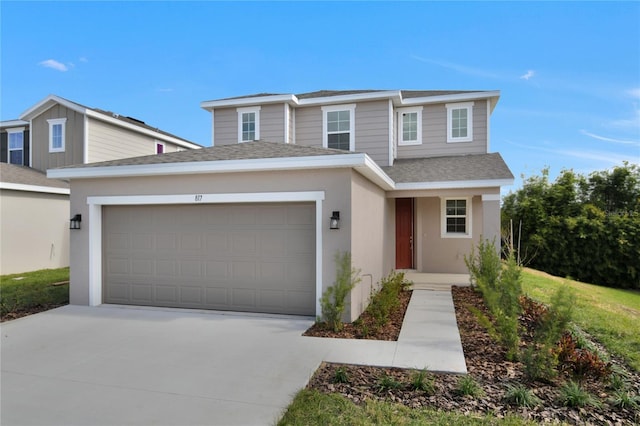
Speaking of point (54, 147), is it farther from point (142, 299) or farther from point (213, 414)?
point (213, 414)

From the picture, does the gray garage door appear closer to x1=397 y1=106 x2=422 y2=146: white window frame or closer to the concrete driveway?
the concrete driveway

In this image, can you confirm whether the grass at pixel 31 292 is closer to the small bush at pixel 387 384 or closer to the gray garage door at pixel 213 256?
the gray garage door at pixel 213 256

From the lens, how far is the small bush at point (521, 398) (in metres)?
3.83

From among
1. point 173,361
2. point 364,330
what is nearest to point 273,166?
point 364,330

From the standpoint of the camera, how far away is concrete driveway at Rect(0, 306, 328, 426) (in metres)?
3.70

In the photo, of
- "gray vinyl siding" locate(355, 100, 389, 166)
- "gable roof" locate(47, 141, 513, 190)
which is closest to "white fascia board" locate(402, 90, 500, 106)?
"gray vinyl siding" locate(355, 100, 389, 166)

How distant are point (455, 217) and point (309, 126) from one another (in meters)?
5.62

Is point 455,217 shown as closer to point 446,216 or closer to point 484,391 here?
point 446,216

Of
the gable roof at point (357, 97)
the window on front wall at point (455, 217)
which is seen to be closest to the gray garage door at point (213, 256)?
the gable roof at point (357, 97)

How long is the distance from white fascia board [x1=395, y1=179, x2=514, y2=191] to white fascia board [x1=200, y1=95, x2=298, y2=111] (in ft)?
16.1

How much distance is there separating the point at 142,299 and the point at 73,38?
33.0 feet

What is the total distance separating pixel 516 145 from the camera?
17438 millimetres


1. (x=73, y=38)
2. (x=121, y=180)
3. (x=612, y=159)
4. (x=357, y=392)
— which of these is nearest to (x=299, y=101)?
(x=121, y=180)

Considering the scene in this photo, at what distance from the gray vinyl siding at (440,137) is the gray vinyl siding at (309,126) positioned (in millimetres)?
2631
